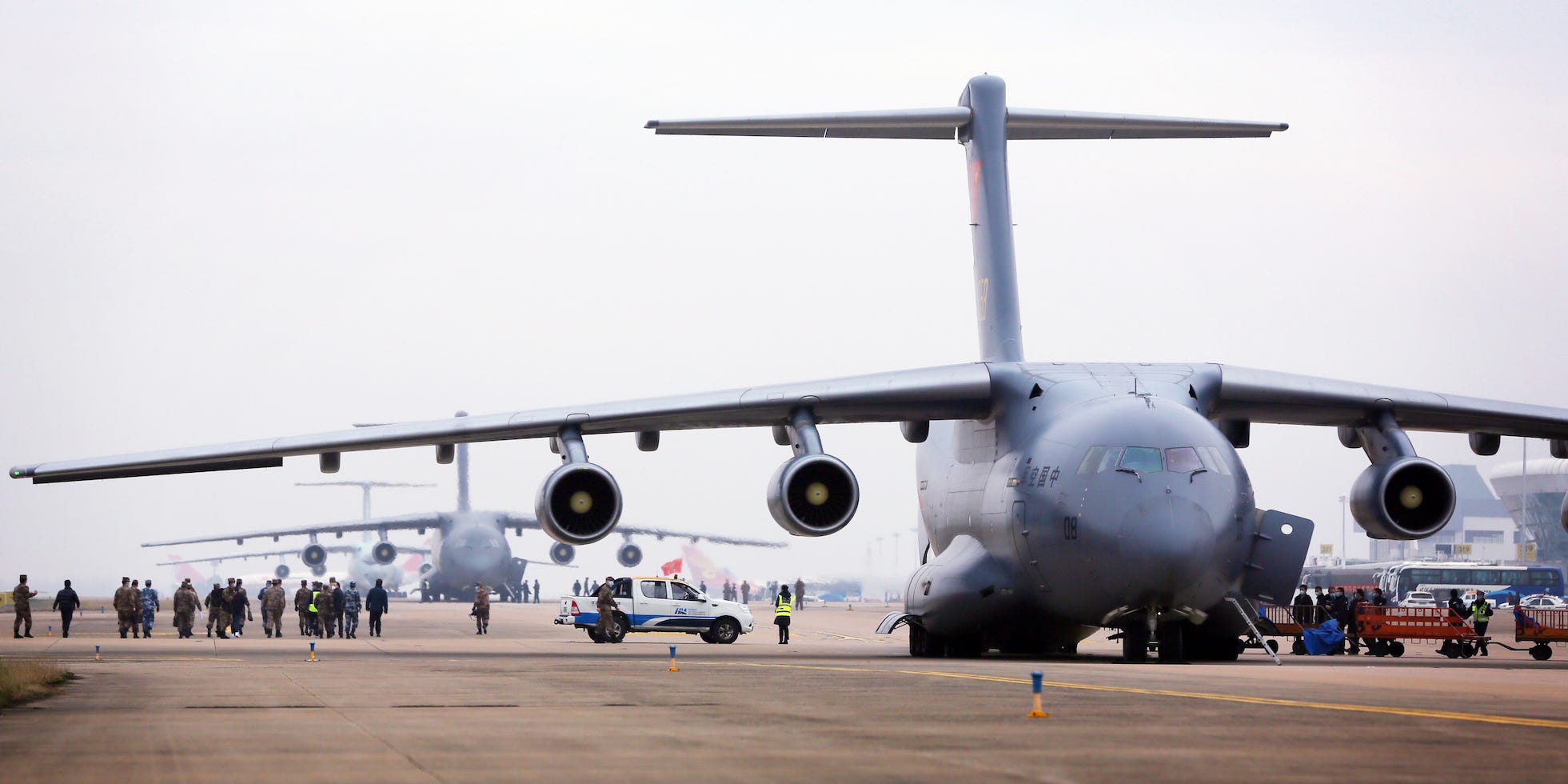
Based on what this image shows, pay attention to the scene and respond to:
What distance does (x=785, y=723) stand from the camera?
10.4 m

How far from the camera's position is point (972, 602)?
2100 centimetres

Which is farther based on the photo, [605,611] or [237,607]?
[237,607]

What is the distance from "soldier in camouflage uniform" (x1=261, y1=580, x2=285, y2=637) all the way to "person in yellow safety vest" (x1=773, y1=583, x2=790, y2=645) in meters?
9.59

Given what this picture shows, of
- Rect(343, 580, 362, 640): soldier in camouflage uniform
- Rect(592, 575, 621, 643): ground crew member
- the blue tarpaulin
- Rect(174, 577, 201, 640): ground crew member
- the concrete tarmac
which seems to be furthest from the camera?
Rect(343, 580, 362, 640): soldier in camouflage uniform

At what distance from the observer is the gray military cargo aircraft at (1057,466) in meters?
18.7

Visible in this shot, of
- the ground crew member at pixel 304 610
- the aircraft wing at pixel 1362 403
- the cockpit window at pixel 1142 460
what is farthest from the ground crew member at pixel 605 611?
the cockpit window at pixel 1142 460

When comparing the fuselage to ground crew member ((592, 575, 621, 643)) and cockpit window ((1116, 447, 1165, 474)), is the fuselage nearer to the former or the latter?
cockpit window ((1116, 447, 1165, 474))

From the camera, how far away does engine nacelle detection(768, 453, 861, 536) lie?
66.2 feet

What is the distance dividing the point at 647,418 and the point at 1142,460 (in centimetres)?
592

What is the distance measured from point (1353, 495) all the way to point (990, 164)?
21.5 ft

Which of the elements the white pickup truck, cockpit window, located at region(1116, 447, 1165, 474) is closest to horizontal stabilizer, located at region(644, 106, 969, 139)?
cockpit window, located at region(1116, 447, 1165, 474)

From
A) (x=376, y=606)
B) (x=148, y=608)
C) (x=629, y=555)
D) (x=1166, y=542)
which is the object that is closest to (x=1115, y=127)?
(x=1166, y=542)

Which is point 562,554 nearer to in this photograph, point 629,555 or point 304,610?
point 629,555

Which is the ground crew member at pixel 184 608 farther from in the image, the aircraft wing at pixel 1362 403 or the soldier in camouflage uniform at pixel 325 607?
the aircraft wing at pixel 1362 403
